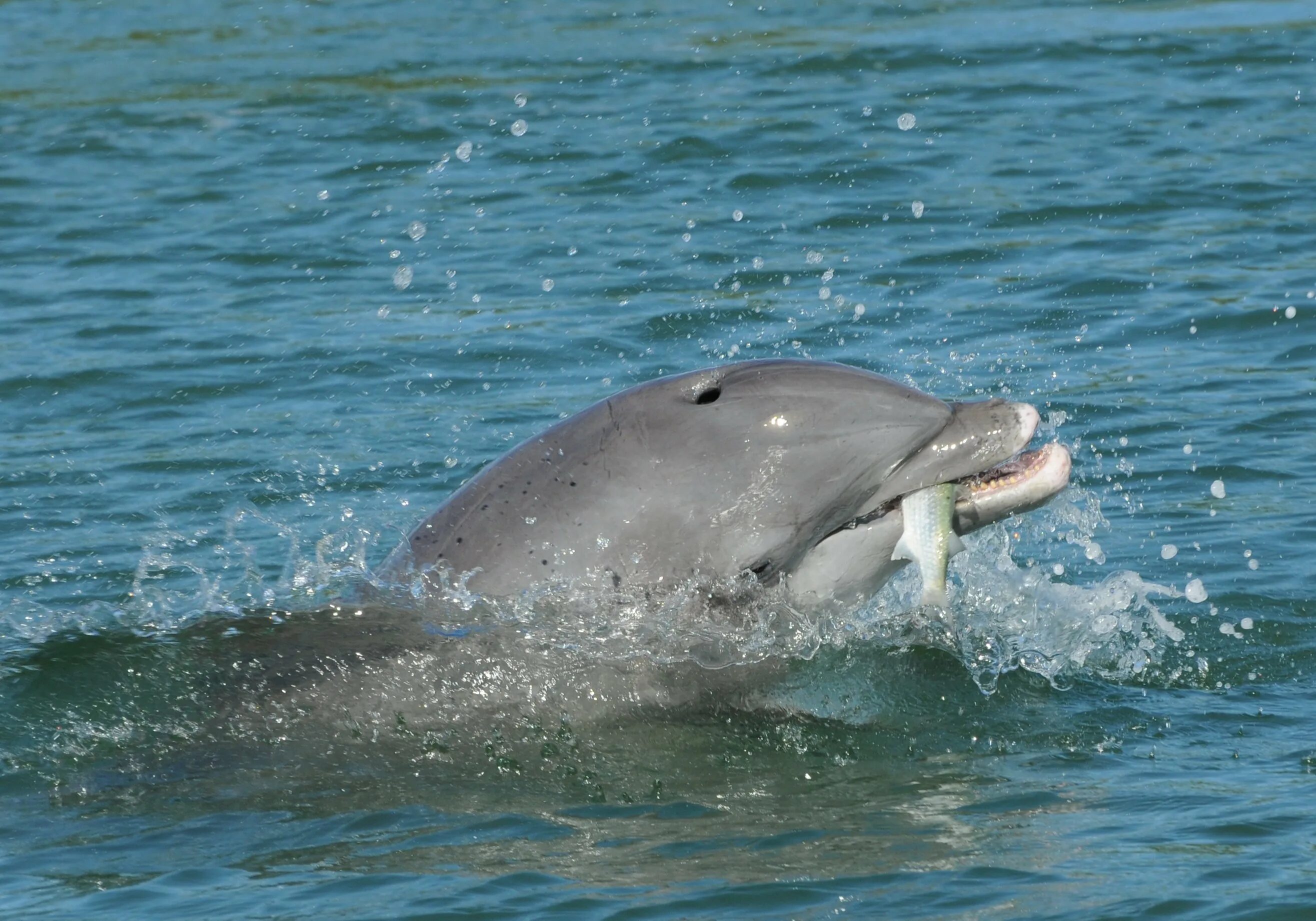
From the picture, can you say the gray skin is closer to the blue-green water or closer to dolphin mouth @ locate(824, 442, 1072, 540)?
dolphin mouth @ locate(824, 442, 1072, 540)

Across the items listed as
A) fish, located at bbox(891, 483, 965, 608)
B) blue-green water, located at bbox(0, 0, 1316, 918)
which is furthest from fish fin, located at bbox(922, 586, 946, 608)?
blue-green water, located at bbox(0, 0, 1316, 918)

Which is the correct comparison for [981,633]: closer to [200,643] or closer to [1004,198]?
[200,643]

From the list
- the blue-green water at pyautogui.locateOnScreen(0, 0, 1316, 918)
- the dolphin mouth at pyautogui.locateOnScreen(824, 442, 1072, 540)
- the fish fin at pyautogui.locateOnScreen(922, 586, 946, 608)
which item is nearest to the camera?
the blue-green water at pyautogui.locateOnScreen(0, 0, 1316, 918)

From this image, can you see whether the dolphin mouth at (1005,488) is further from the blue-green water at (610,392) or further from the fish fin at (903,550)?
the blue-green water at (610,392)

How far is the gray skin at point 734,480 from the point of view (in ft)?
22.1

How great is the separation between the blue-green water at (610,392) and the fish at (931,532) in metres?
0.54

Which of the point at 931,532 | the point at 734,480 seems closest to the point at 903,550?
the point at 931,532

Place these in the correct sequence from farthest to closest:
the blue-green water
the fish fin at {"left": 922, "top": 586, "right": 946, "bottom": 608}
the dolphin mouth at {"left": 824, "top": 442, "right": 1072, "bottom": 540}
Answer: the dolphin mouth at {"left": 824, "top": 442, "right": 1072, "bottom": 540} → the fish fin at {"left": 922, "top": 586, "right": 946, "bottom": 608} → the blue-green water

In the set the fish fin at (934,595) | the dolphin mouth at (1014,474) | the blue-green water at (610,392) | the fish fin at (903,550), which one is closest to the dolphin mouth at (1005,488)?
the dolphin mouth at (1014,474)

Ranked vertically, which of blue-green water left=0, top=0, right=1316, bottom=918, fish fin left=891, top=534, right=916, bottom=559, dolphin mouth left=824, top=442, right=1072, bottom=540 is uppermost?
dolphin mouth left=824, top=442, right=1072, bottom=540

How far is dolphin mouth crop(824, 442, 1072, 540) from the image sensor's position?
22.3 ft

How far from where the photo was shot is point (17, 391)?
1284 cm

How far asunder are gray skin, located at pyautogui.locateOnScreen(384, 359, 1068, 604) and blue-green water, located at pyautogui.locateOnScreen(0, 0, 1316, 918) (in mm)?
308

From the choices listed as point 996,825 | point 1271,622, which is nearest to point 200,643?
point 996,825
